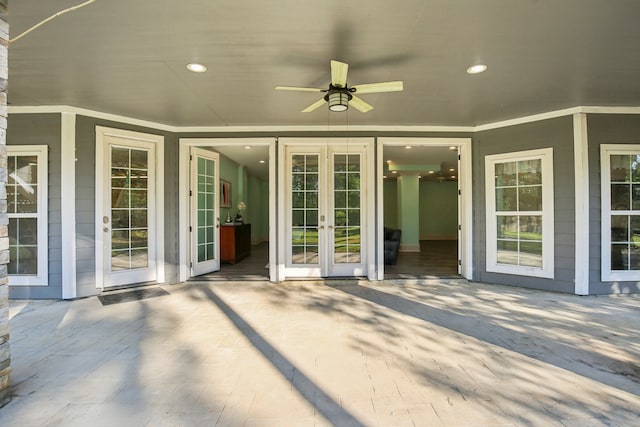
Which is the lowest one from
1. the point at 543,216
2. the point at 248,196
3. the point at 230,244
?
the point at 230,244

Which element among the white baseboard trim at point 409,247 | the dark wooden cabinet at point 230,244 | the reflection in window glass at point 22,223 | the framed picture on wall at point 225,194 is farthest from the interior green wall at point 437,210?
the reflection in window glass at point 22,223

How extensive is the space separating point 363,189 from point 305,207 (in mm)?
1051

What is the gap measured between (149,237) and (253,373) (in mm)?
3591

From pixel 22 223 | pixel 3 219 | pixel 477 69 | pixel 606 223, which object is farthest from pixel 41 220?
pixel 606 223

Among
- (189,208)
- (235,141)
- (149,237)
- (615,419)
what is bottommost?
(615,419)

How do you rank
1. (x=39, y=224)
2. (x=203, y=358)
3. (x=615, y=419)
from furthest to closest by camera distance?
(x=39, y=224), (x=203, y=358), (x=615, y=419)

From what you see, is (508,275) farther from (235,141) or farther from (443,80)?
(235,141)

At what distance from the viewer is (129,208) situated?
189 inches

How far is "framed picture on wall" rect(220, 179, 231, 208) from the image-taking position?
7713 mm

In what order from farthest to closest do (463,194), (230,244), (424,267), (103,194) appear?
(230,244) → (424,267) → (463,194) → (103,194)

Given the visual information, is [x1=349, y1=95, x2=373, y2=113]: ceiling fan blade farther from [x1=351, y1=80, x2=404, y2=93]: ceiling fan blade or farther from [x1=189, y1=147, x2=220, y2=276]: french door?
[x1=189, y1=147, x2=220, y2=276]: french door

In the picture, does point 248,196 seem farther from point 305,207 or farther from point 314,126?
point 314,126

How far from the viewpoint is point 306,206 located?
536cm

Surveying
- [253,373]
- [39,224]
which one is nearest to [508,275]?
[253,373]
